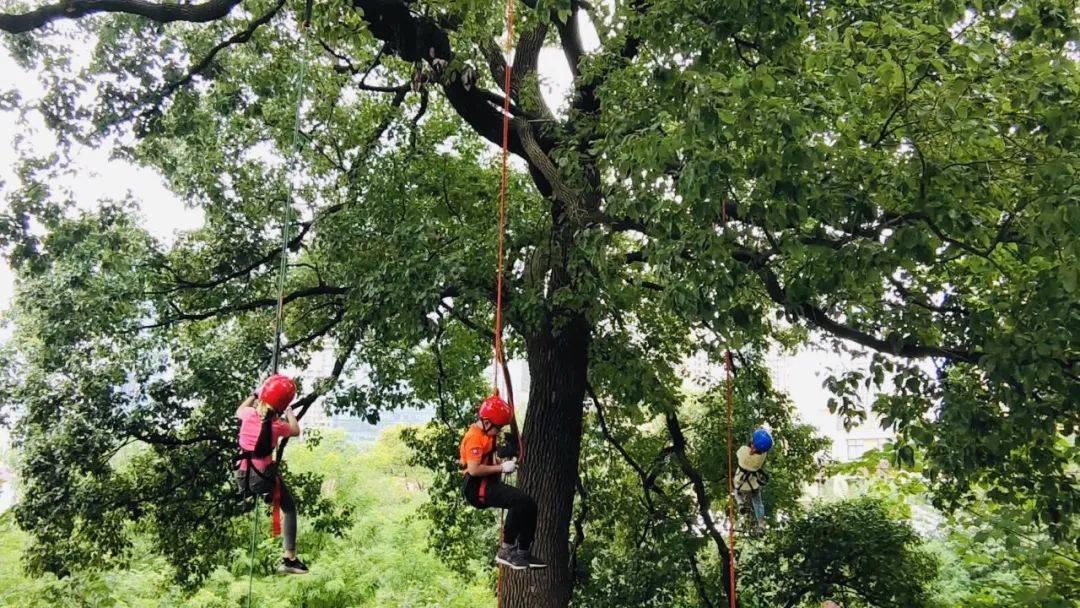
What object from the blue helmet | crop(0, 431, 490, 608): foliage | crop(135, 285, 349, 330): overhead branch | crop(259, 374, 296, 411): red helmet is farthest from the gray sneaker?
crop(0, 431, 490, 608): foliage

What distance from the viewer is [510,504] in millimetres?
4555

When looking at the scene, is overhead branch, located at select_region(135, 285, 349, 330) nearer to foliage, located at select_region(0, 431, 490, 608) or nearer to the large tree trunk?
the large tree trunk

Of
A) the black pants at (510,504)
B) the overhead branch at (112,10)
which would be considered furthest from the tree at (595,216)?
the black pants at (510,504)

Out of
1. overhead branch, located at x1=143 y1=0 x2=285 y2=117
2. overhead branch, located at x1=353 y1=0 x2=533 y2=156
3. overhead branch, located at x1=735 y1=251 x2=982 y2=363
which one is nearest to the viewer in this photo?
overhead branch, located at x1=735 y1=251 x2=982 y2=363

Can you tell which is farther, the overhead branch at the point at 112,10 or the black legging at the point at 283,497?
the overhead branch at the point at 112,10

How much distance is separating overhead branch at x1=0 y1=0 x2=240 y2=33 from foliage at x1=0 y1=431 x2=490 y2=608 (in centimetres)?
557

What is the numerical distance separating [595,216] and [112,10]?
13.4 feet

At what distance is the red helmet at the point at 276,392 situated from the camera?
418cm

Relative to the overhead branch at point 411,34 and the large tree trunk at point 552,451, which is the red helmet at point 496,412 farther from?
the overhead branch at point 411,34

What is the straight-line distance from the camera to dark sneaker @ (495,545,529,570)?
15.1 ft

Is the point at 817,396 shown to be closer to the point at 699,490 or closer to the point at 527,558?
the point at 699,490

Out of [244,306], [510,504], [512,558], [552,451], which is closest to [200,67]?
[244,306]

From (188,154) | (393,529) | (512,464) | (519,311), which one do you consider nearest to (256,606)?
(393,529)

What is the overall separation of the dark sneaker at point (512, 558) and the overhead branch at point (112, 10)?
4.65m
